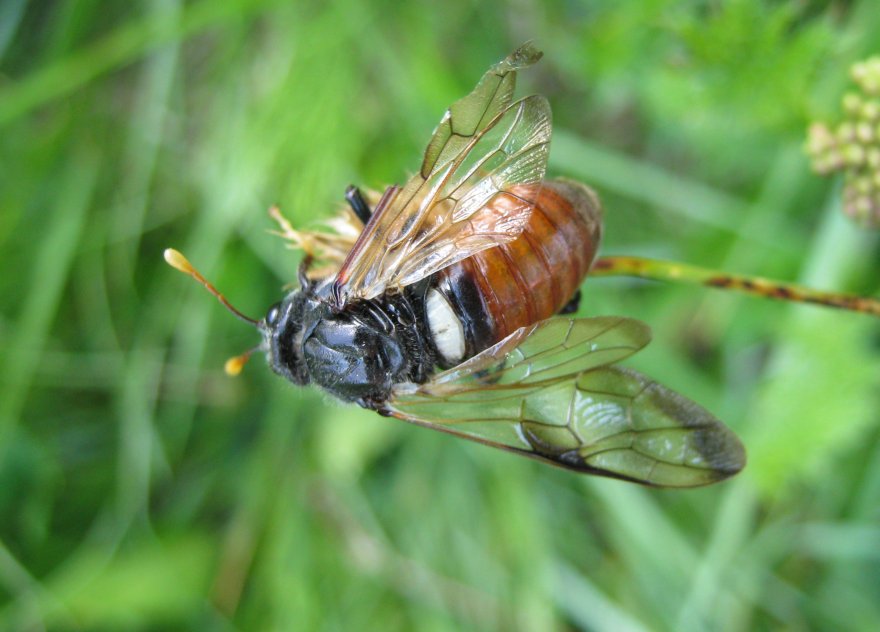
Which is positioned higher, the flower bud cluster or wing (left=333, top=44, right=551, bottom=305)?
wing (left=333, top=44, right=551, bottom=305)

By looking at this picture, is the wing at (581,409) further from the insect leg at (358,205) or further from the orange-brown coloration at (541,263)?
the insect leg at (358,205)

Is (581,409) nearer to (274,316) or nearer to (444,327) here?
(444,327)

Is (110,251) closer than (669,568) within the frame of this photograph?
No

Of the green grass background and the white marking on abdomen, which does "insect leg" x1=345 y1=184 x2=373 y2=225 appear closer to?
the white marking on abdomen

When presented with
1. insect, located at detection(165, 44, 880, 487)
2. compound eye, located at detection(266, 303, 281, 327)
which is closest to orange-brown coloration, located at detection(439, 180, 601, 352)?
insect, located at detection(165, 44, 880, 487)

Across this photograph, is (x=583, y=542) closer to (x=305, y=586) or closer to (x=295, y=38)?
(x=305, y=586)

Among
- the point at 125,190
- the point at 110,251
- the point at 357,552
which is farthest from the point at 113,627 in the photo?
the point at 125,190
